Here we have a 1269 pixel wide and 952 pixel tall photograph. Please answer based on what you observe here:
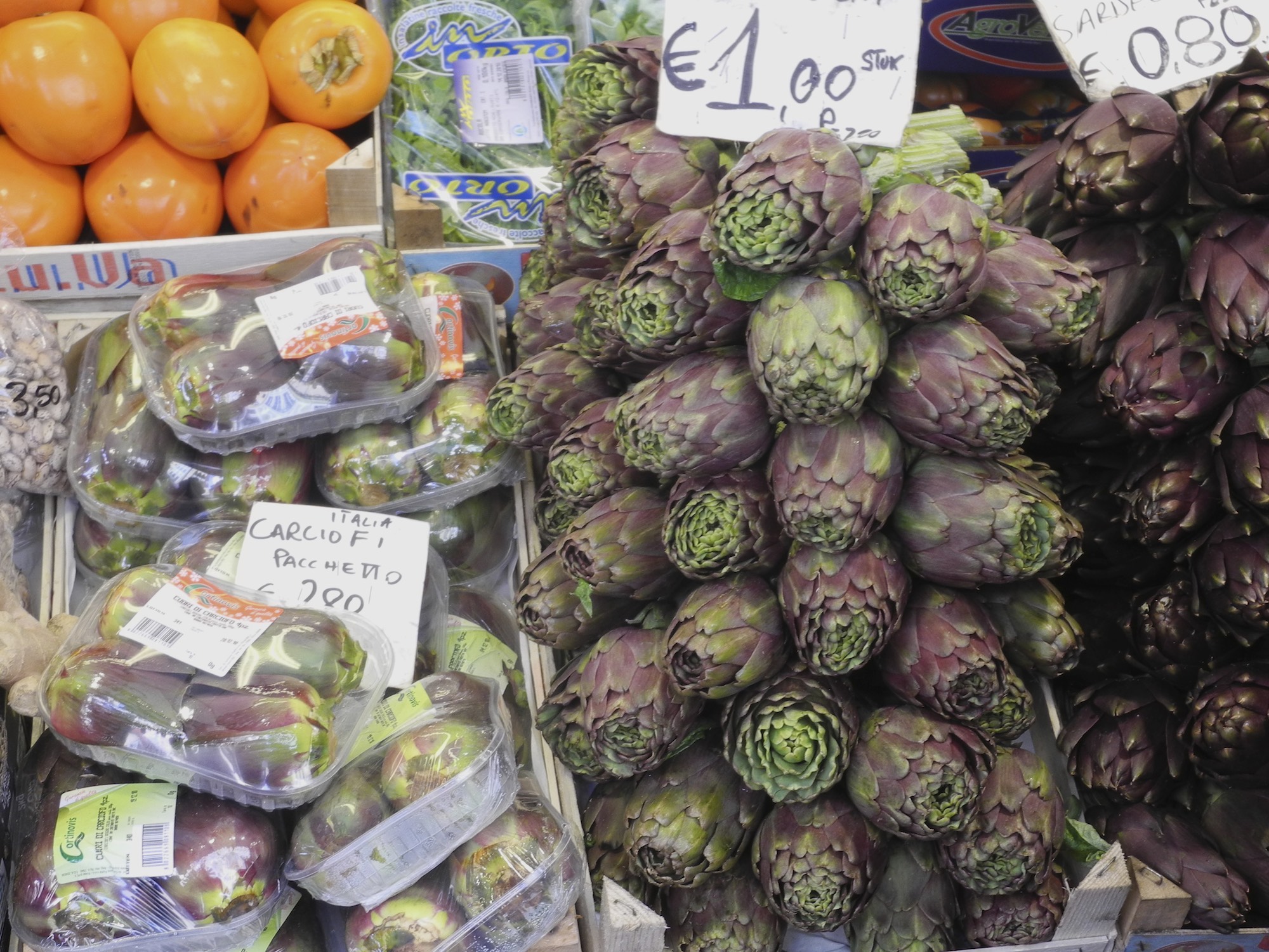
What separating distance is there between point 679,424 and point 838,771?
405 mm

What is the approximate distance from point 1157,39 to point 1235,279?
1.22 ft

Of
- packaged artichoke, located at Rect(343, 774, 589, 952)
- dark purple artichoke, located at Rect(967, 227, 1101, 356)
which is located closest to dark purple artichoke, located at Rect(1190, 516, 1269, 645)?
dark purple artichoke, located at Rect(967, 227, 1101, 356)

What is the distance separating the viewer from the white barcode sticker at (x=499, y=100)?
2342 millimetres

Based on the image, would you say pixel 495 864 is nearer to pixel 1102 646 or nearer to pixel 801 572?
pixel 801 572

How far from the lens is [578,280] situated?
1.52 metres

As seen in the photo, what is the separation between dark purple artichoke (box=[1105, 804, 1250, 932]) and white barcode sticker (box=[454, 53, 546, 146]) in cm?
Result: 174

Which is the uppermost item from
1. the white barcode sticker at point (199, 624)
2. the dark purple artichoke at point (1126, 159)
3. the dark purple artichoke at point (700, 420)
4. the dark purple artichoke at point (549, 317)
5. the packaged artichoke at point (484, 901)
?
the dark purple artichoke at point (1126, 159)

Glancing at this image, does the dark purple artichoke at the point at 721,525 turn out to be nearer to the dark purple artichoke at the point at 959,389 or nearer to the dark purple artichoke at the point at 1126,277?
the dark purple artichoke at the point at 959,389

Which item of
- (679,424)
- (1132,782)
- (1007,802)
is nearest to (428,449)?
(679,424)

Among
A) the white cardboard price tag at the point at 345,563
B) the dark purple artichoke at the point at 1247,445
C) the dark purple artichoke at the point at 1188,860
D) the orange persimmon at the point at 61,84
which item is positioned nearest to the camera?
the dark purple artichoke at the point at 1247,445

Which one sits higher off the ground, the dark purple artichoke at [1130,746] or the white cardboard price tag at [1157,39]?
the white cardboard price tag at [1157,39]

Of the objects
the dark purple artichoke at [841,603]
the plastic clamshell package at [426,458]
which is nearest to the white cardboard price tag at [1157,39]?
the dark purple artichoke at [841,603]

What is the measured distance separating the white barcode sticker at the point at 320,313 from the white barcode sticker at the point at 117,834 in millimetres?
645

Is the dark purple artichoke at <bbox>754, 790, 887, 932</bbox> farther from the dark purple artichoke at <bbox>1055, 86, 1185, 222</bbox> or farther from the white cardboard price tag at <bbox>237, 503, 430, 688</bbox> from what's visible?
the dark purple artichoke at <bbox>1055, 86, 1185, 222</bbox>
